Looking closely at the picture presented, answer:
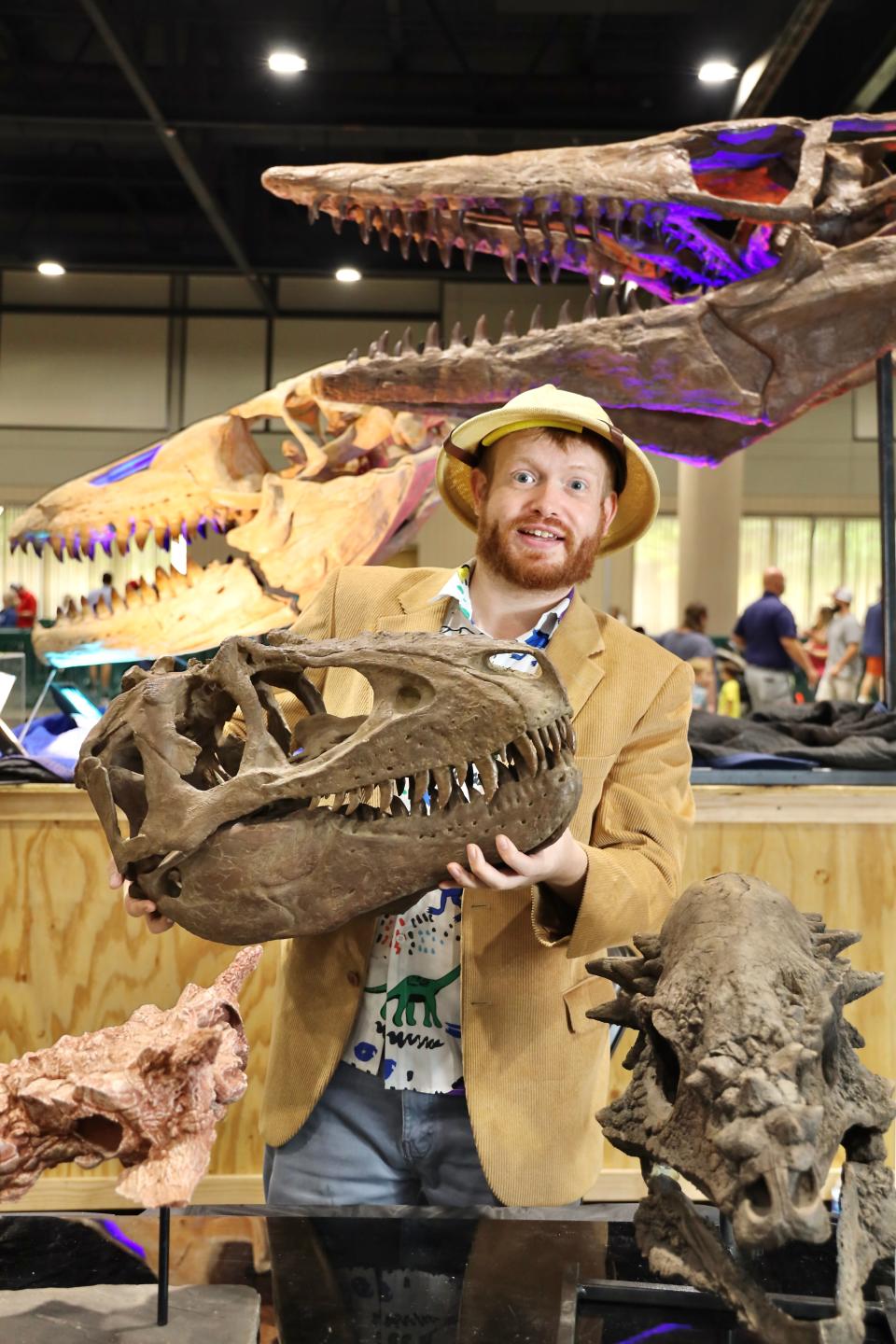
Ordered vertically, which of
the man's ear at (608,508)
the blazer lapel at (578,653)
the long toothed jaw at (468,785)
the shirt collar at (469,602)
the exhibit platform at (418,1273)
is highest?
the man's ear at (608,508)

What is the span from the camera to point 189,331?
1587 cm

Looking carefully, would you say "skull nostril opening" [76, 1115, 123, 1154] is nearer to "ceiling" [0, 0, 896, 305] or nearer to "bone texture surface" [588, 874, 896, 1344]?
"bone texture surface" [588, 874, 896, 1344]

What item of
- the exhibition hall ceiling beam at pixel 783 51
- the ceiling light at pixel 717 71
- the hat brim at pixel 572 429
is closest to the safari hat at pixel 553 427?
the hat brim at pixel 572 429

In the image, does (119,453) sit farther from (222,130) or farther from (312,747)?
(312,747)

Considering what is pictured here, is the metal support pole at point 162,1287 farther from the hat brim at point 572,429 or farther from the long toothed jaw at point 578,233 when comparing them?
the long toothed jaw at point 578,233

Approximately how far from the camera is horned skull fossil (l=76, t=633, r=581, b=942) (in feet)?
5.07

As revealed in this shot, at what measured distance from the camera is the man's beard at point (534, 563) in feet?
6.41

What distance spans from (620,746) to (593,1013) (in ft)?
2.01

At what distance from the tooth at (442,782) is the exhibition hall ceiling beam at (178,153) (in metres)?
7.95

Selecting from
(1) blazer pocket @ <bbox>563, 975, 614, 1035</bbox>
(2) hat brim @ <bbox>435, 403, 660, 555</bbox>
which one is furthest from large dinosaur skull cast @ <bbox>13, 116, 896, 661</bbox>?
(1) blazer pocket @ <bbox>563, 975, 614, 1035</bbox>

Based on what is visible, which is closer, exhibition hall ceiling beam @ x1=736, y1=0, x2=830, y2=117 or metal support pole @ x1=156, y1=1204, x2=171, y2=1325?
metal support pole @ x1=156, y1=1204, x2=171, y2=1325

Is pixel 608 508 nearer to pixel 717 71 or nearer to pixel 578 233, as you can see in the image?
pixel 578 233

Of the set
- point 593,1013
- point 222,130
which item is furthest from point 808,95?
point 593,1013

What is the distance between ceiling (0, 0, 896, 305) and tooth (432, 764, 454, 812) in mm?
8342
